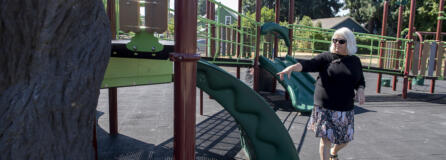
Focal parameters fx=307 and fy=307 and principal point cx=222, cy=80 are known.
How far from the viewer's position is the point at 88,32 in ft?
5.70

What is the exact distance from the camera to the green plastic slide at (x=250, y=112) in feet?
8.63

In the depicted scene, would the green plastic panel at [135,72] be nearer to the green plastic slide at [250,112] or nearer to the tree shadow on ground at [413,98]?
the green plastic slide at [250,112]

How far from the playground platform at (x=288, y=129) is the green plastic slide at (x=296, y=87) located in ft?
0.73

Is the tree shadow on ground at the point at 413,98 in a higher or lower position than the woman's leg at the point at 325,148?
lower

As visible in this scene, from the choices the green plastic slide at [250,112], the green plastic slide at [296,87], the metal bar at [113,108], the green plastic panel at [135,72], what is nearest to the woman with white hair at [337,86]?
the green plastic slide at [250,112]

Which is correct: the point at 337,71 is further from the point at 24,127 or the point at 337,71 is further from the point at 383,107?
the point at 383,107

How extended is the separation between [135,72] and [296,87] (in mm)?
4646

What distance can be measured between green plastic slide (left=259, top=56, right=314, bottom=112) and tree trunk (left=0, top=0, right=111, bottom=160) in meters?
4.73

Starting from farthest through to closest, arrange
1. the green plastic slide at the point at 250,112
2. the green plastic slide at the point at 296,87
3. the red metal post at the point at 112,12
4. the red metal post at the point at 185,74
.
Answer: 1. the green plastic slide at the point at 296,87
2. the red metal post at the point at 112,12
3. the green plastic slide at the point at 250,112
4. the red metal post at the point at 185,74

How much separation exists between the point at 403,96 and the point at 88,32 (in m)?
8.40

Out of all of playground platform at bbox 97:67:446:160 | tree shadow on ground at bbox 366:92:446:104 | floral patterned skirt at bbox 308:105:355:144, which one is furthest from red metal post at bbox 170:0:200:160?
tree shadow on ground at bbox 366:92:446:104

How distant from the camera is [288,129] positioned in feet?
16.0

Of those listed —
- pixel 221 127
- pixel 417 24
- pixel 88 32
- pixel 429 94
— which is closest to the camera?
pixel 88 32

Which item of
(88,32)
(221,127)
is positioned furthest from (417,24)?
(88,32)
